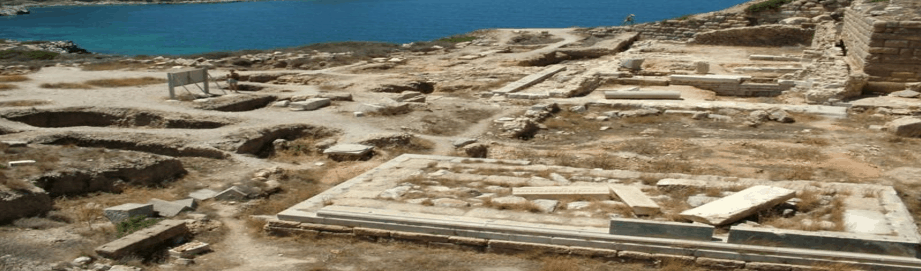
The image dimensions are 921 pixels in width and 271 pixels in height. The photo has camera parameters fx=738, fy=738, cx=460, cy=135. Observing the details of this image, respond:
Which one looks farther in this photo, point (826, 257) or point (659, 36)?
point (659, 36)

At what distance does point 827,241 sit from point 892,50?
1177cm

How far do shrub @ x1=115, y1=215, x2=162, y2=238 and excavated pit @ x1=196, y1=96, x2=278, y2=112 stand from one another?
305 inches

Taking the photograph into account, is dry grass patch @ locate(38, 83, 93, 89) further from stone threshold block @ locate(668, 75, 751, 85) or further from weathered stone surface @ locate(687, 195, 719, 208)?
weathered stone surface @ locate(687, 195, 719, 208)

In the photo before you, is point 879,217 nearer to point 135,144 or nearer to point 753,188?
point 753,188

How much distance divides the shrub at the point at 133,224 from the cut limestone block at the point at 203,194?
146 cm

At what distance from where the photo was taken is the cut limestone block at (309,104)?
1612 cm

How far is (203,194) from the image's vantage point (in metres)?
10.4

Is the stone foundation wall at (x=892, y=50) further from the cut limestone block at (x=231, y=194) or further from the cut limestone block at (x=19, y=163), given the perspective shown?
the cut limestone block at (x=19, y=163)

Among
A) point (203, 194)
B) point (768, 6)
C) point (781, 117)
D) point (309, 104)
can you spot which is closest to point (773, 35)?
point (768, 6)

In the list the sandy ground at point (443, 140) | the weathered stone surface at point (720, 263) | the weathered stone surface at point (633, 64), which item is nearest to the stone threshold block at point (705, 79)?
the sandy ground at point (443, 140)

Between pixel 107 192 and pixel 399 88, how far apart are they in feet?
33.7

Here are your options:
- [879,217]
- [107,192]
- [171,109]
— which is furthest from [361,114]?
[879,217]

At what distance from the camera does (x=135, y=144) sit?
42.1 ft

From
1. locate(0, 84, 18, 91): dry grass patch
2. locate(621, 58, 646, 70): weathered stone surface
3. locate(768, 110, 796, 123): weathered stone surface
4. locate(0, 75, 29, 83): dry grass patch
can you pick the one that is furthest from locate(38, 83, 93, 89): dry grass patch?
locate(768, 110, 796, 123): weathered stone surface
